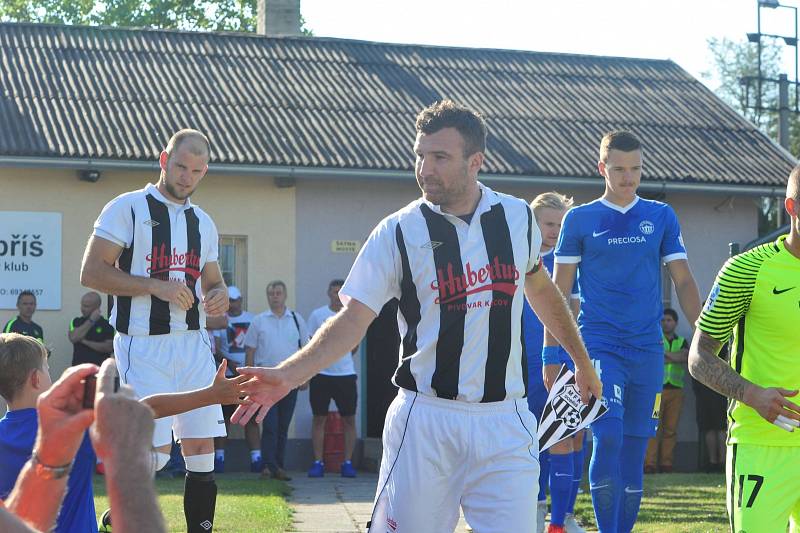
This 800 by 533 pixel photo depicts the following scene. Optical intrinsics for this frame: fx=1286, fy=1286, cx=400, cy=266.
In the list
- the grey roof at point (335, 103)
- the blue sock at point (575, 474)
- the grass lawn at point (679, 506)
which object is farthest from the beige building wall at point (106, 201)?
the blue sock at point (575, 474)

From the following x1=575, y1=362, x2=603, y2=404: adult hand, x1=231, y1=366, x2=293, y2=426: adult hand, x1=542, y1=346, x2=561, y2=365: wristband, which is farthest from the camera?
x1=542, y1=346, x2=561, y2=365: wristband

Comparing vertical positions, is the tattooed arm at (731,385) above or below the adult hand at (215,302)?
below

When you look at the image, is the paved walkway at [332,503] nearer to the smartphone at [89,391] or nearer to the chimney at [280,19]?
the smartphone at [89,391]

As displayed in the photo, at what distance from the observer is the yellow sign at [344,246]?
18625 millimetres

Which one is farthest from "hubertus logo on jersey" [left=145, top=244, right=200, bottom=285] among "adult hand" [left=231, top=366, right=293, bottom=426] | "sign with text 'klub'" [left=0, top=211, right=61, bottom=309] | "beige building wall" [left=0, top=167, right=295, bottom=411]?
"sign with text 'klub'" [left=0, top=211, right=61, bottom=309]

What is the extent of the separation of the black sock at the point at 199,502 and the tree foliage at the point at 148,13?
117 feet

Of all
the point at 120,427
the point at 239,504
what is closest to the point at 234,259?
the point at 239,504

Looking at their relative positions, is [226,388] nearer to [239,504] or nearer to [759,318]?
[759,318]

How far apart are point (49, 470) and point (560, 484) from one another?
6403 mm

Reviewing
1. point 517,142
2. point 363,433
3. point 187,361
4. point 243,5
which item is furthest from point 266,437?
point 243,5

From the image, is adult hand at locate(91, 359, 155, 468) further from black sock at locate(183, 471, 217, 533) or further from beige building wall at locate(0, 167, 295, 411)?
beige building wall at locate(0, 167, 295, 411)

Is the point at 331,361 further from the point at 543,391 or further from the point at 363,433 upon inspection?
the point at 363,433

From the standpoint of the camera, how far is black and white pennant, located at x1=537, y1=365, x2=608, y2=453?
26.1 ft

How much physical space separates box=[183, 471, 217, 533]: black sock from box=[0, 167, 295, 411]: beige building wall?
982 cm
